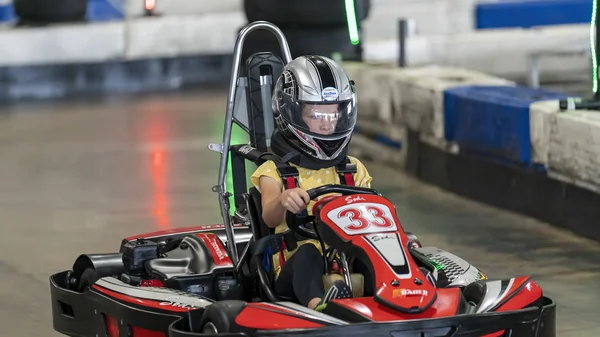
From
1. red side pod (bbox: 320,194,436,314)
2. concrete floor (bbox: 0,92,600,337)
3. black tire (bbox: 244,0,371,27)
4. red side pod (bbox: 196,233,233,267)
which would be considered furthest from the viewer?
black tire (bbox: 244,0,371,27)

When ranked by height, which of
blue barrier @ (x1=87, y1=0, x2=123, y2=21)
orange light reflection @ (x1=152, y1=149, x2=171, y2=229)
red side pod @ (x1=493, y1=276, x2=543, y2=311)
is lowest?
orange light reflection @ (x1=152, y1=149, x2=171, y2=229)

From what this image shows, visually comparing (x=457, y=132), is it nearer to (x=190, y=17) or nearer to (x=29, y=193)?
(x=29, y=193)

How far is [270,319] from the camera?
130 inches

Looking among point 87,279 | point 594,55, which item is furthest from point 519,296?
point 594,55

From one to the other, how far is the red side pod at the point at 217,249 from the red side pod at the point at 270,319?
2.29ft

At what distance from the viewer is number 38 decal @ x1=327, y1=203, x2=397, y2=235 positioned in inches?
139

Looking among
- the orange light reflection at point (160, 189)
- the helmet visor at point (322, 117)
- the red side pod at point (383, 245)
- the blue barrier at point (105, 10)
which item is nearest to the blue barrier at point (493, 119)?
the orange light reflection at point (160, 189)

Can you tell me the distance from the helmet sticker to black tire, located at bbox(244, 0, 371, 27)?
543 cm

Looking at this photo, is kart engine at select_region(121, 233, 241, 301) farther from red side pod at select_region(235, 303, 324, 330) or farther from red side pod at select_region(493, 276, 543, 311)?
red side pod at select_region(493, 276, 543, 311)

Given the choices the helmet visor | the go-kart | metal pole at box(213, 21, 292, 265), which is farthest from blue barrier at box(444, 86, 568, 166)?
the helmet visor

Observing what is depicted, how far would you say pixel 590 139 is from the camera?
18.0ft

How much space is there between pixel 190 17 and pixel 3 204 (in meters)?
6.20

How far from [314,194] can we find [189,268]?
61cm

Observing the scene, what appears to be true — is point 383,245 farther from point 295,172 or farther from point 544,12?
point 544,12
